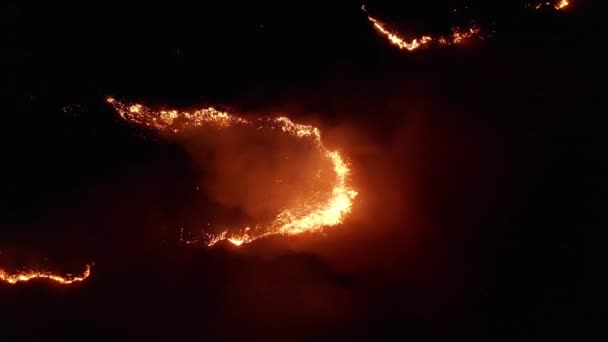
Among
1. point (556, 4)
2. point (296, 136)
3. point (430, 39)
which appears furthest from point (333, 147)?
point (556, 4)

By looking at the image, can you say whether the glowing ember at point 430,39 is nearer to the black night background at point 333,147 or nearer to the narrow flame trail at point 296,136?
the black night background at point 333,147

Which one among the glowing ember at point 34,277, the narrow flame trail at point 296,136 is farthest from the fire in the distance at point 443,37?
the glowing ember at point 34,277

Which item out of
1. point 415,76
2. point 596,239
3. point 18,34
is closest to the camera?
point 596,239

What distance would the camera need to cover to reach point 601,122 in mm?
4988

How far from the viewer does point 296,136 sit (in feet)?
16.9

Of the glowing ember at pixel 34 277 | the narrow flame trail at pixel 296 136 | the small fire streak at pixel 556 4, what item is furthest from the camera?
the glowing ember at pixel 34 277

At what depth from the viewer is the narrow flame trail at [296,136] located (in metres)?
4.98

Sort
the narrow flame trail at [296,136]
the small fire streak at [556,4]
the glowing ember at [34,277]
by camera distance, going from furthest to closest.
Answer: the glowing ember at [34,277] < the small fire streak at [556,4] < the narrow flame trail at [296,136]

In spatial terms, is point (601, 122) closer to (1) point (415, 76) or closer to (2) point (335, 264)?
(1) point (415, 76)

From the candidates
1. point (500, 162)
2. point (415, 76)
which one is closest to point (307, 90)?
point (415, 76)

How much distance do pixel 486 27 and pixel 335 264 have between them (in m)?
3.16

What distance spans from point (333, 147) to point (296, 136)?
437mm

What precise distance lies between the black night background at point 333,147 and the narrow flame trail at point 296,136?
106 millimetres

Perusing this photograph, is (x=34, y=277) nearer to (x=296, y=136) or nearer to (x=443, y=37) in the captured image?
(x=296, y=136)
